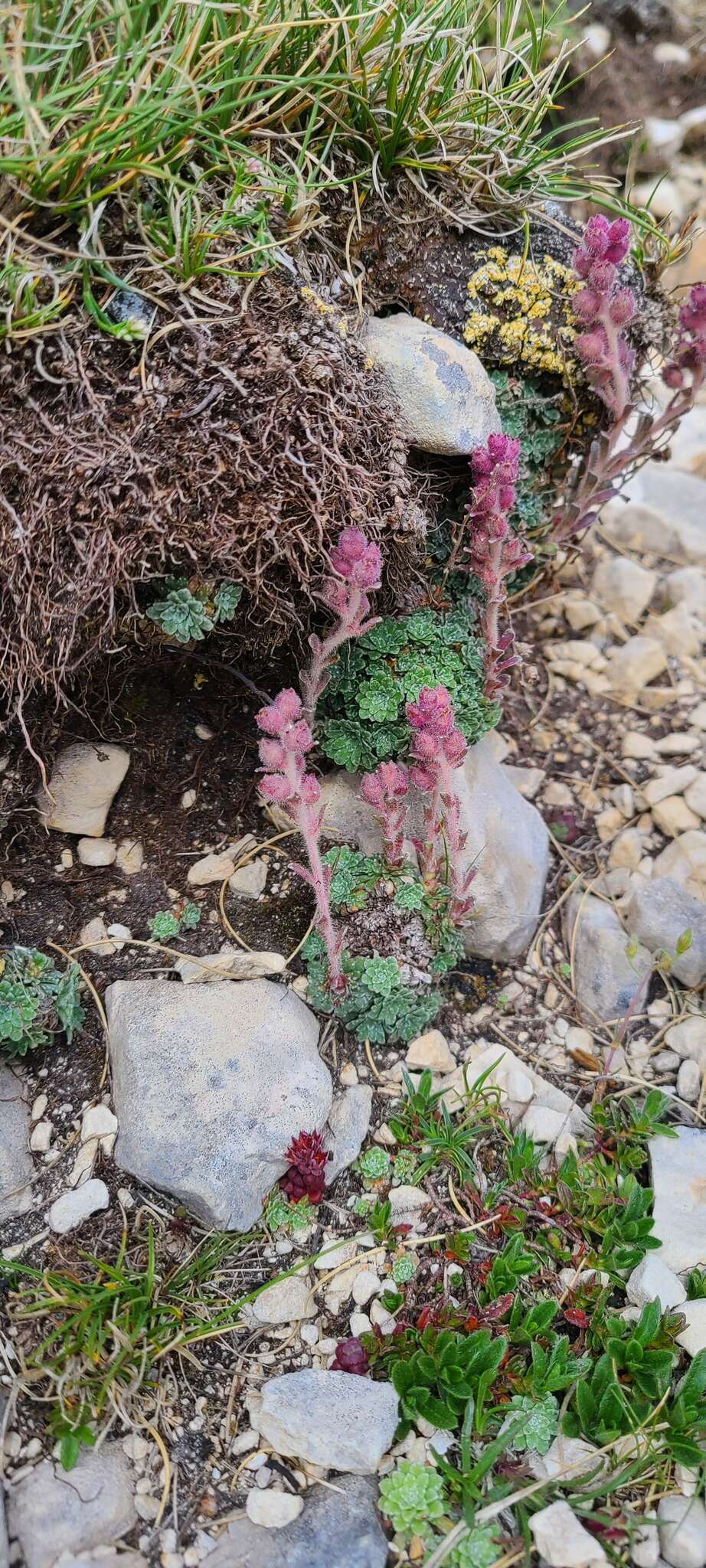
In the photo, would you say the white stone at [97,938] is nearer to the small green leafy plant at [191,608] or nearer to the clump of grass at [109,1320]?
the clump of grass at [109,1320]

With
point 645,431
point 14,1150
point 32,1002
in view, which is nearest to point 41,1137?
point 14,1150

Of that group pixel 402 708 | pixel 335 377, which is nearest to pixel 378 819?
pixel 402 708

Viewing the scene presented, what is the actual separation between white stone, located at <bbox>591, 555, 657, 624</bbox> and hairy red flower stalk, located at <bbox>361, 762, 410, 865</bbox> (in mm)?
1789

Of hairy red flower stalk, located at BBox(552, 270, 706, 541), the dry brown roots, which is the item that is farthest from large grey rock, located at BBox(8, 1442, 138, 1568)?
hairy red flower stalk, located at BBox(552, 270, 706, 541)

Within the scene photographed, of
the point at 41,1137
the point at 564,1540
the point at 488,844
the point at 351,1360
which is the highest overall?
the point at 488,844

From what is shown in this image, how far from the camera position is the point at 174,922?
9.50 feet

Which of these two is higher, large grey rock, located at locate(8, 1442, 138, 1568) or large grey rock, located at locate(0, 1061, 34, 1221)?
large grey rock, located at locate(8, 1442, 138, 1568)

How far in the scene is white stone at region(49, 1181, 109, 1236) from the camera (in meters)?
2.48

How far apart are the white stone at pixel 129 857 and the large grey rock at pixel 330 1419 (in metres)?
1.40

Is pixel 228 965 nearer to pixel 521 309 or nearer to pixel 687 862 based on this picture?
pixel 687 862

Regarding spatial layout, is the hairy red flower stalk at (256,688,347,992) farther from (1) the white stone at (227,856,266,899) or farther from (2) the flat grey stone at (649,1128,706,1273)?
(2) the flat grey stone at (649,1128,706,1273)

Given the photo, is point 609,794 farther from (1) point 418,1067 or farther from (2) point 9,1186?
(2) point 9,1186

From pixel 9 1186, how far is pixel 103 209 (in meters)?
2.43

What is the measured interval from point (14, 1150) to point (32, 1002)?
380 millimetres
